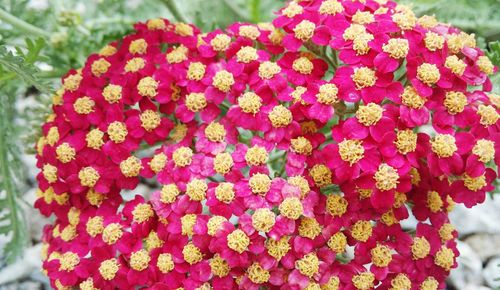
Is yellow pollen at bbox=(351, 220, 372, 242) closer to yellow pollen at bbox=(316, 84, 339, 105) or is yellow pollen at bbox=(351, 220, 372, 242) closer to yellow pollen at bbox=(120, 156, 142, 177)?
yellow pollen at bbox=(316, 84, 339, 105)

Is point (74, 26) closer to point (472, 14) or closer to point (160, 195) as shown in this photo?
point (160, 195)

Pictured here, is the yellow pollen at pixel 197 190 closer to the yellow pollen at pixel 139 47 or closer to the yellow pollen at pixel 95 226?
the yellow pollen at pixel 95 226

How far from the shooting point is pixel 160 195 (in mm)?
1456

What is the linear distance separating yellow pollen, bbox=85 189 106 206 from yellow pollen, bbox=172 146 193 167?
0.75 feet

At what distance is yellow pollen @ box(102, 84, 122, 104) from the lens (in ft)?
5.17

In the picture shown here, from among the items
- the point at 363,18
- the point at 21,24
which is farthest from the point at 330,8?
the point at 21,24

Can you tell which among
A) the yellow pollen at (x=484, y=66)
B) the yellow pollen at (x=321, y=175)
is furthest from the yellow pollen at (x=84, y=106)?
the yellow pollen at (x=484, y=66)

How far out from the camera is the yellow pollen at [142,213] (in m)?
1.46

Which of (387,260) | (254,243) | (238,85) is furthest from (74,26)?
(387,260)

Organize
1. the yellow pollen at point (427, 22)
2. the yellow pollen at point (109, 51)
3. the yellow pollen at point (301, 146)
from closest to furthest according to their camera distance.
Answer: the yellow pollen at point (301, 146), the yellow pollen at point (427, 22), the yellow pollen at point (109, 51)

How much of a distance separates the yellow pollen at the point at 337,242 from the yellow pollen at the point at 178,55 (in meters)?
0.57

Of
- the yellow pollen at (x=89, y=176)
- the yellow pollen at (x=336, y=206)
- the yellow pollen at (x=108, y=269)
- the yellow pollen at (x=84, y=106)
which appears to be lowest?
the yellow pollen at (x=108, y=269)

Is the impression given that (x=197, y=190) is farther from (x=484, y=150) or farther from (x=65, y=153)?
(x=484, y=150)

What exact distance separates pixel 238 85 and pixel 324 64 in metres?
0.20
